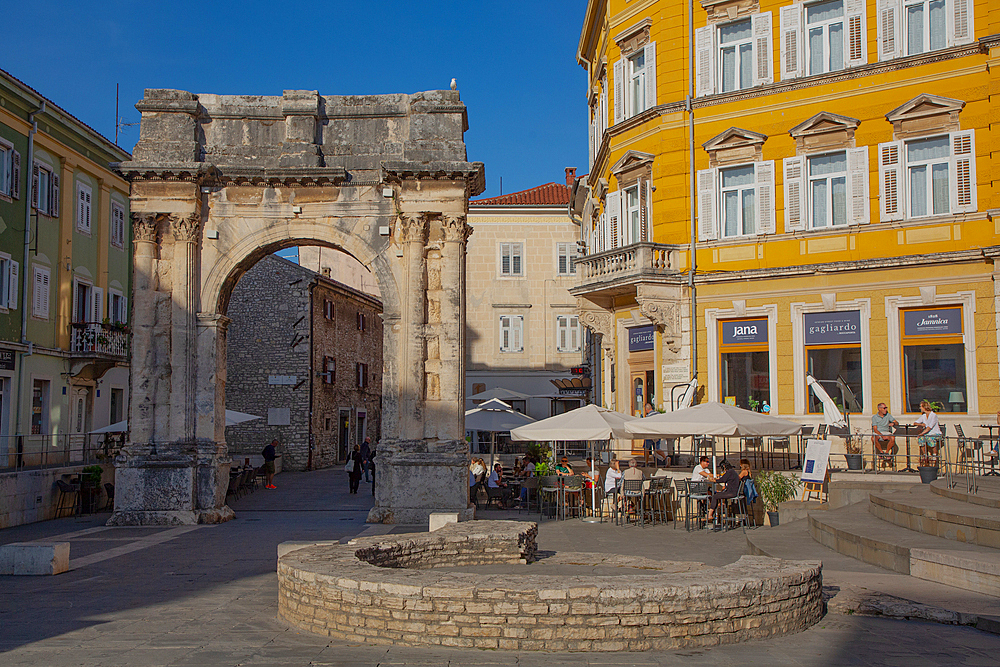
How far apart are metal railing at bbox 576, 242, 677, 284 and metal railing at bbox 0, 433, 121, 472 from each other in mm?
14621

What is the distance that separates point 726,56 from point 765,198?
13.3 feet

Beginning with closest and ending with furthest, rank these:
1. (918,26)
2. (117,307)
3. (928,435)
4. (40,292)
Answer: (928,435), (918,26), (40,292), (117,307)

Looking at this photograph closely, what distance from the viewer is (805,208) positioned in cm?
2239

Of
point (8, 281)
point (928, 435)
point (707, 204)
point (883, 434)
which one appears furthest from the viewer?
point (8, 281)

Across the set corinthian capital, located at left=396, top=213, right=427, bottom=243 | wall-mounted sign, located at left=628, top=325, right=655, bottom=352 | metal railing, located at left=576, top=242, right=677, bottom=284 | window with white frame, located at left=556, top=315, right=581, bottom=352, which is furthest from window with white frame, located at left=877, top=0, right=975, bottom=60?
window with white frame, located at left=556, top=315, right=581, bottom=352

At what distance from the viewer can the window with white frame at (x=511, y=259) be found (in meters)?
41.3

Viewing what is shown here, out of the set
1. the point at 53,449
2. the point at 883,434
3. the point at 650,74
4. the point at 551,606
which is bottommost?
the point at 551,606

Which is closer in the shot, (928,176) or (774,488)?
(774,488)

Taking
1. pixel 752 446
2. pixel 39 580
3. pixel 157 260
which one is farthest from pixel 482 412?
pixel 39 580

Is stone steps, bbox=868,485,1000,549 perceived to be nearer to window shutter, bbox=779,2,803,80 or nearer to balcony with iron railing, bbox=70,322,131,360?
window shutter, bbox=779,2,803,80

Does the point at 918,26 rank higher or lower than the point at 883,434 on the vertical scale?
higher

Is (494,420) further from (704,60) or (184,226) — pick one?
(704,60)

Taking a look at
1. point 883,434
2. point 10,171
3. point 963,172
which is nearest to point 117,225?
point 10,171

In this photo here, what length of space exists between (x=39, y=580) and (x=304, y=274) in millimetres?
26508
